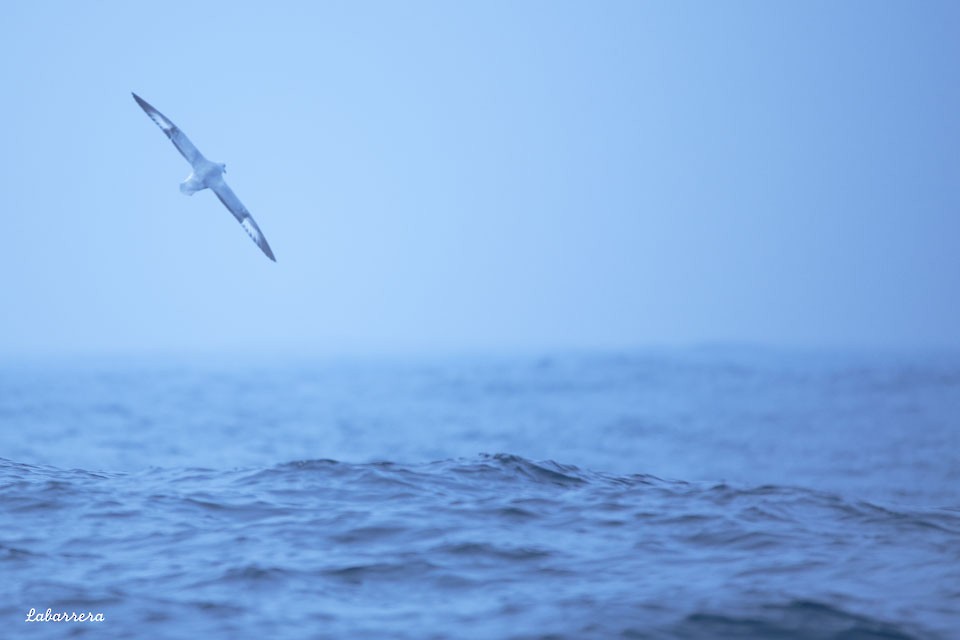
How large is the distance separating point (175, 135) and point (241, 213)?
6.35 feet

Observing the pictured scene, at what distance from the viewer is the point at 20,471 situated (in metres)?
16.0

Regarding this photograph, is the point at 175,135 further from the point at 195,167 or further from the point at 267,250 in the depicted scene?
the point at 267,250

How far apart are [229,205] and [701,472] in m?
43.4

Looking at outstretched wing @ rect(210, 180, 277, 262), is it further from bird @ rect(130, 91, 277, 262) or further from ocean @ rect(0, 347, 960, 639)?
ocean @ rect(0, 347, 960, 639)

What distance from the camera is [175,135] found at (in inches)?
728

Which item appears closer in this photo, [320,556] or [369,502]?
[320,556]

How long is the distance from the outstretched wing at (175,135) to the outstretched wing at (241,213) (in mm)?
611

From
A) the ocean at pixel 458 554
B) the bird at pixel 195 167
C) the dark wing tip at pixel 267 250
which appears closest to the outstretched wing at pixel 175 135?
the bird at pixel 195 167

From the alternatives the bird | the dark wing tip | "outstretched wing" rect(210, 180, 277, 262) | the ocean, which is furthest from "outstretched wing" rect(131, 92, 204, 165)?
the ocean

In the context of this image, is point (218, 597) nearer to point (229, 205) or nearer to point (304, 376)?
point (229, 205)

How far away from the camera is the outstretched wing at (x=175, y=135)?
1842 centimetres

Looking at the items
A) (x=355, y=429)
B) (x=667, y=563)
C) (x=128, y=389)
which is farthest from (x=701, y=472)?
(x=128, y=389)

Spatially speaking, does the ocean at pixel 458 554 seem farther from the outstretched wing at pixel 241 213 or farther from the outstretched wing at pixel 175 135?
the outstretched wing at pixel 175 135

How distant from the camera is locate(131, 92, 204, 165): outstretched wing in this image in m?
18.4
